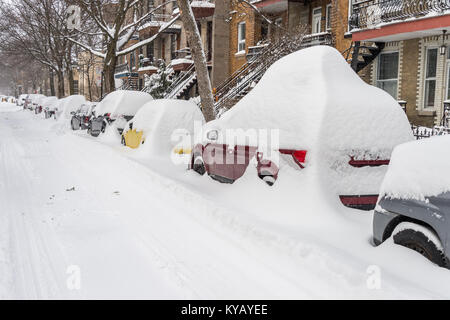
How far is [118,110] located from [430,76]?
1109cm

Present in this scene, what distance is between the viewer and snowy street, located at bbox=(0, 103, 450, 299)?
12.5 ft

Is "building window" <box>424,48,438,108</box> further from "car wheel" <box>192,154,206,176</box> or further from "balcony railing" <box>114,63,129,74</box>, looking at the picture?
"balcony railing" <box>114,63,129,74</box>

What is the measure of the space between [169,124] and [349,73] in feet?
21.2

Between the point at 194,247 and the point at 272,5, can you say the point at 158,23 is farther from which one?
the point at 194,247

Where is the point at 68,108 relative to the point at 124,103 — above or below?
below

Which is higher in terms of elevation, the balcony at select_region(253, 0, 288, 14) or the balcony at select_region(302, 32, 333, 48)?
the balcony at select_region(253, 0, 288, 14)

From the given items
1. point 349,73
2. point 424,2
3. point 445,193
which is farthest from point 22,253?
point 424,2

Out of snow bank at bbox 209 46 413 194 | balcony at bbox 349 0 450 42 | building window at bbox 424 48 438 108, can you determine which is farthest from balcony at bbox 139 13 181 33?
snow bank at bbox 209 46 413 194

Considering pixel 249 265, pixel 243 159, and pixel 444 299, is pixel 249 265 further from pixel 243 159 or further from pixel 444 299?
pixel 243 159

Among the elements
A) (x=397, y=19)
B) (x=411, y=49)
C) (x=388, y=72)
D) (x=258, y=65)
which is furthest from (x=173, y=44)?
(x=397, y=19)

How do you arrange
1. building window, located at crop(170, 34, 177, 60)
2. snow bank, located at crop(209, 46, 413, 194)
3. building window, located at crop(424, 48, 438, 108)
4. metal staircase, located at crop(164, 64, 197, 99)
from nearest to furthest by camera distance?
snow bank, located at crop(209, 46, 413, 194)
building window, located at crop(424, 48, 438, 108)
metal staircase, located at crop(164, 64, 197, 99)
building window, located at crop(170, 34, 177, 60)

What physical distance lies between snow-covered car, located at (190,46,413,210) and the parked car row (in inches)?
0.5

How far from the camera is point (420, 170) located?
153 inches

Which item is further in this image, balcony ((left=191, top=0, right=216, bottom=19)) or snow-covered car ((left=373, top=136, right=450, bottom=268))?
balcony ((left=191, top=0, right=216, bottom=19))
